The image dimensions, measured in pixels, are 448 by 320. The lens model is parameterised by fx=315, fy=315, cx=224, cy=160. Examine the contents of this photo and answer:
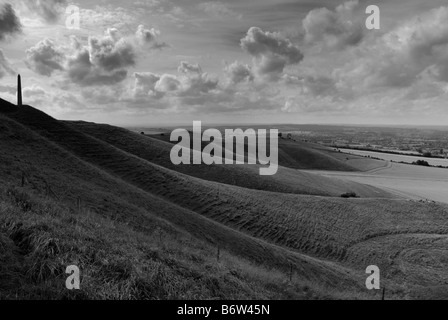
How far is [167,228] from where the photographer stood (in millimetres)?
23484

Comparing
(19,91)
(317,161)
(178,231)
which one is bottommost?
(317,161)

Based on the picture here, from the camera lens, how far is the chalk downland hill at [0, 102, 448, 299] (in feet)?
28.6

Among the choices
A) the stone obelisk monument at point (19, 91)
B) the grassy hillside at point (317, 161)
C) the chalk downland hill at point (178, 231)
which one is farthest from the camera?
the grassy hillside at point (317, 161)

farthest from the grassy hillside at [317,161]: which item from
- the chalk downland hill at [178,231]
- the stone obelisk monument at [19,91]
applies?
the chalk downland hill at [178,231]

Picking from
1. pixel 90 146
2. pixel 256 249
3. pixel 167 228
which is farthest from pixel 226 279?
pixel 90 146

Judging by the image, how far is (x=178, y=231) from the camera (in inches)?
936

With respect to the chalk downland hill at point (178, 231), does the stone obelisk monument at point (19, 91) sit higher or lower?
higher

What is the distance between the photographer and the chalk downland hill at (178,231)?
8.71 metres

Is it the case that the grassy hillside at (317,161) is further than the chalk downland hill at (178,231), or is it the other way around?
the grassy hillside at (317,161)

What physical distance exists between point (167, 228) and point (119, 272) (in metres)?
15.2

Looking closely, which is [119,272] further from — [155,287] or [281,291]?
[281,291]

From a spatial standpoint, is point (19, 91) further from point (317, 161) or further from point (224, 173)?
point (317, 161)

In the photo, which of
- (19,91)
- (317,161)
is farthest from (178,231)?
(317,161)

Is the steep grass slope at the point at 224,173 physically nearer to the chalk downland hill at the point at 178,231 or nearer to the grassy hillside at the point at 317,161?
the chalk downland hill at the point at 178,231
